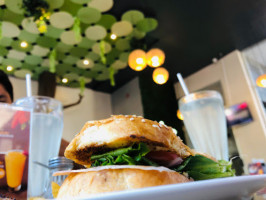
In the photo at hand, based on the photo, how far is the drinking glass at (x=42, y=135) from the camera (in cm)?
108

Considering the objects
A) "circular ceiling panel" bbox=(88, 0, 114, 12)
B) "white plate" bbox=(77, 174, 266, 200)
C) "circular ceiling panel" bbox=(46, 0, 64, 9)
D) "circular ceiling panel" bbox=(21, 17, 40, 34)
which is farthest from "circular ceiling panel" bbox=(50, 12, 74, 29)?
"white plate" bbox=(77, 174, 266, 200)

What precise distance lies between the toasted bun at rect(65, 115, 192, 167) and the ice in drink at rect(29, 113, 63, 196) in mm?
308

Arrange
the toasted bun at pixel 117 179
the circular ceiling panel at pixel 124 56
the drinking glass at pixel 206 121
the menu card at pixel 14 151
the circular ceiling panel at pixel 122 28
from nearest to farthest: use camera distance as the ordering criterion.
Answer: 1. the toasted bun at pixel 117 179
2. the menu card at pixel 14 151
3. the drinking glass at pixel 206 121
4. the circular ceiling panel at pixel 122 28
5. the circular ceiling panel at pixel 124 56

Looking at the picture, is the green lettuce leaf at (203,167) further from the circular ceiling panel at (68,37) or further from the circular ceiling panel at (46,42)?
the circular ceiling panel at (46,42)

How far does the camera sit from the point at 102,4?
3.36m

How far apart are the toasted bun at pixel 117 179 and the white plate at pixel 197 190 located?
5.7 inches

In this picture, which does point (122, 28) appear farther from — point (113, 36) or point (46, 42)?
point (46, 42)

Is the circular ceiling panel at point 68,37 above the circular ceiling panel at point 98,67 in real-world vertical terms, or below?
above

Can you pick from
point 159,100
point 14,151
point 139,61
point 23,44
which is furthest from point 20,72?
point 14,151

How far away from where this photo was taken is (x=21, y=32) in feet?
12.0

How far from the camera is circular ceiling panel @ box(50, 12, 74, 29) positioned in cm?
343

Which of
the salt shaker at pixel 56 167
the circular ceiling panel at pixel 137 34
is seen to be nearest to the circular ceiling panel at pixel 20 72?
the circular ceiling panel at pixel 137 34

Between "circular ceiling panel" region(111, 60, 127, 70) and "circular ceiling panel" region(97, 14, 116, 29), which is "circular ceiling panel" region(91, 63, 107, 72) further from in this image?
"circular ceiling panel" region(97, 14, 116, 29)

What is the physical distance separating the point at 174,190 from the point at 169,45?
403cm
